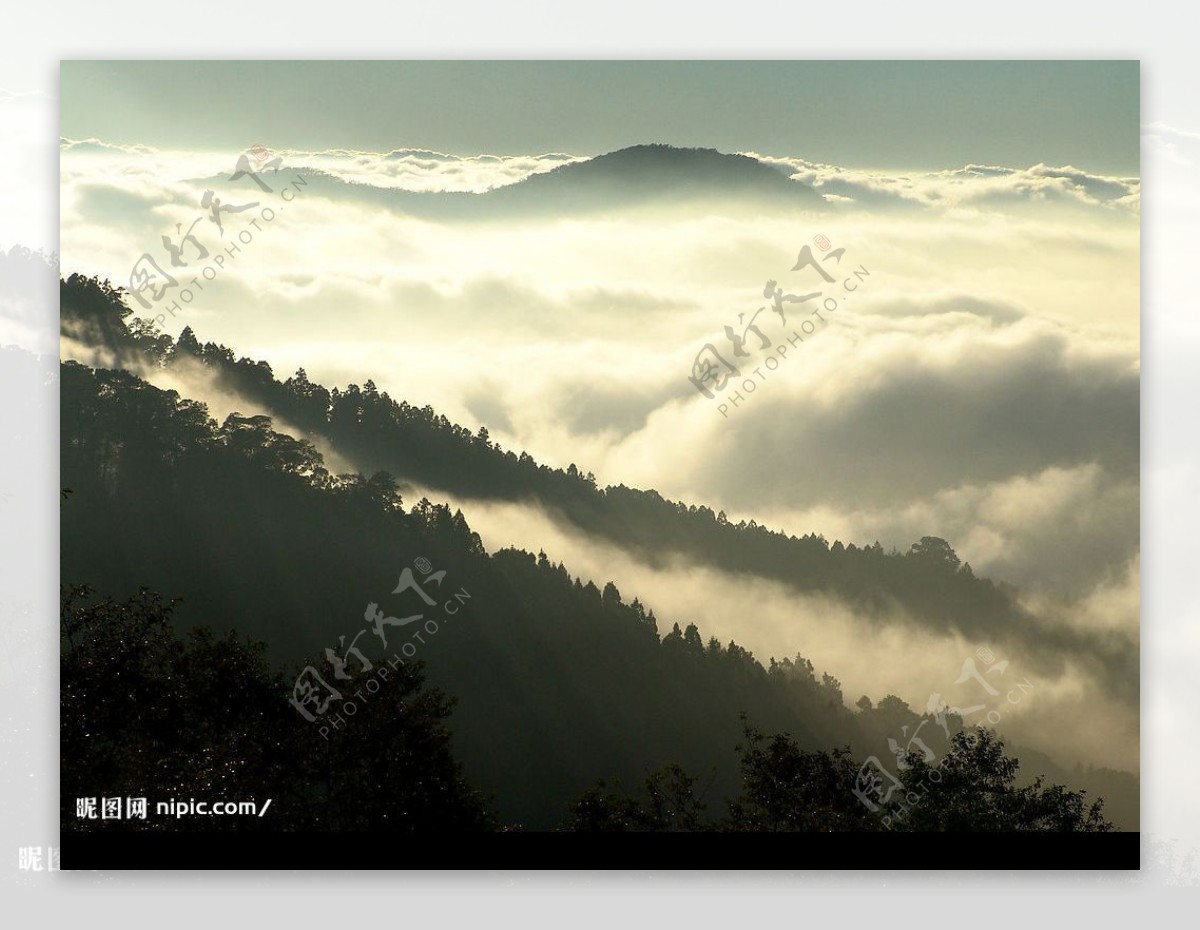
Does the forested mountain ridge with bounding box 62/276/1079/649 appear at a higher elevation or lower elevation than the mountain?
lower

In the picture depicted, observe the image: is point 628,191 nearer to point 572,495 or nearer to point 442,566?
point 572,495

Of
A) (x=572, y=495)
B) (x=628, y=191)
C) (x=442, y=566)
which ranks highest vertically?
(x=628, y=191)

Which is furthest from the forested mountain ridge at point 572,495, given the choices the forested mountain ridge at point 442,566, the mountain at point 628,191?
the mountain at point 628,191

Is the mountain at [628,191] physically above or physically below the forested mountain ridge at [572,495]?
above

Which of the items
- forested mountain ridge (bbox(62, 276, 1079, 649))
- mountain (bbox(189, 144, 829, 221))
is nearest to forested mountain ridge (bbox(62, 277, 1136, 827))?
forested mountain ridge (bbox(62, 276, 1079, 649))

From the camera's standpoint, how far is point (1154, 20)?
12.5ft

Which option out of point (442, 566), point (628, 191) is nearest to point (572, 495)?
point (442, 566)

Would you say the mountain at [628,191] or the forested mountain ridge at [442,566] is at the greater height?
the mountain at [628,191]

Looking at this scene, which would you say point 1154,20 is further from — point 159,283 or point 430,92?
point 159,283

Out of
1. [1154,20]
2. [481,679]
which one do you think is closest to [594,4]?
[1154,20]

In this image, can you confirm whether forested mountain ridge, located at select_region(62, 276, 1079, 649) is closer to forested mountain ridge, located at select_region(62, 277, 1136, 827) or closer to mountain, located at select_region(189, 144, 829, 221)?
forested mountain ridge, located at select_region(62, 277, 1136, 827)

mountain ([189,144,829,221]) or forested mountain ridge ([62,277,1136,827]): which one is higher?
mountain ([189,144,829,221])

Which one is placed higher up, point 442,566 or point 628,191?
point 628,191

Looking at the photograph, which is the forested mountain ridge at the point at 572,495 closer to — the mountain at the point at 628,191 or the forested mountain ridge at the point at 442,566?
the forested mountain ridge at the point at 442,566
